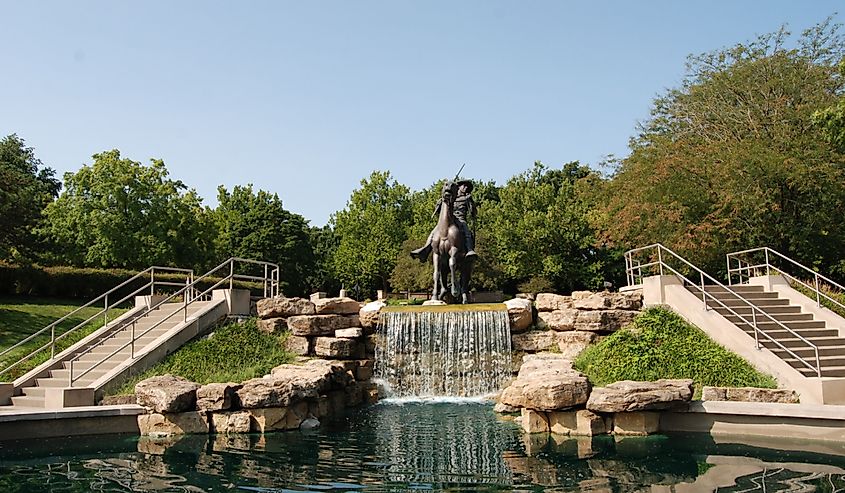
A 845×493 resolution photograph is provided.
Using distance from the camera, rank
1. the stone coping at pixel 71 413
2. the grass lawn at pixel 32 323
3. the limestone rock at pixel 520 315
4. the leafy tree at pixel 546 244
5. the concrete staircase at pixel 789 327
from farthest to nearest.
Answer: the leafy tree at pixel 546 244 < the limestone rock at pixel 520 315 < the grass lawn at pixel 32 323 < the concrete staircase at pixel 789 327 < the stone coping at pixel 71 413

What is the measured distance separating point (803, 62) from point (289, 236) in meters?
38.6

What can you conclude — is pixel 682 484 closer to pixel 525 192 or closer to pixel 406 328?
pixel 406 328

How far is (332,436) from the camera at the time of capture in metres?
11.4

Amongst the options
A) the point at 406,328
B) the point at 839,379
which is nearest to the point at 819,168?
the point at 839,379

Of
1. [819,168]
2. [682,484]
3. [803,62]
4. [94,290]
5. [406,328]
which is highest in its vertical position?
[803,62]

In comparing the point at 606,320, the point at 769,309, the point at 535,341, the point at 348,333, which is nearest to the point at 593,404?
the point at 606,320

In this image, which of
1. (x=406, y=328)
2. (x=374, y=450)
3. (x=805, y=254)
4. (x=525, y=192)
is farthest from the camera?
(x=525, y=192)

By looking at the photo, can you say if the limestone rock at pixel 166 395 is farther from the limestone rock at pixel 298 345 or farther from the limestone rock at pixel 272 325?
the limestone rock at pixel 272 325

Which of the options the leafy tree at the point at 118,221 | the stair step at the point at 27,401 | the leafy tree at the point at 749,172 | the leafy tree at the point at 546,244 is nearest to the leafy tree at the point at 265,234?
the leafy tree at the point at 118,221

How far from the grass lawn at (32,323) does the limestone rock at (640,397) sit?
12.5 m

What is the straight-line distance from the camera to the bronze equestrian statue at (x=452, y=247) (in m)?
18.4

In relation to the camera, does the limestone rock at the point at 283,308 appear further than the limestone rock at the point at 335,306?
No

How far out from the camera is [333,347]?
54.6 feet

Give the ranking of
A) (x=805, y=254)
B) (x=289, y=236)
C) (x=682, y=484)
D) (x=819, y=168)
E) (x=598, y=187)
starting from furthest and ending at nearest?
(x=289, y=236) < (x=598, y=187) < (x=805, y=254) < (x=819, y=168) < (x=682, y=484)
